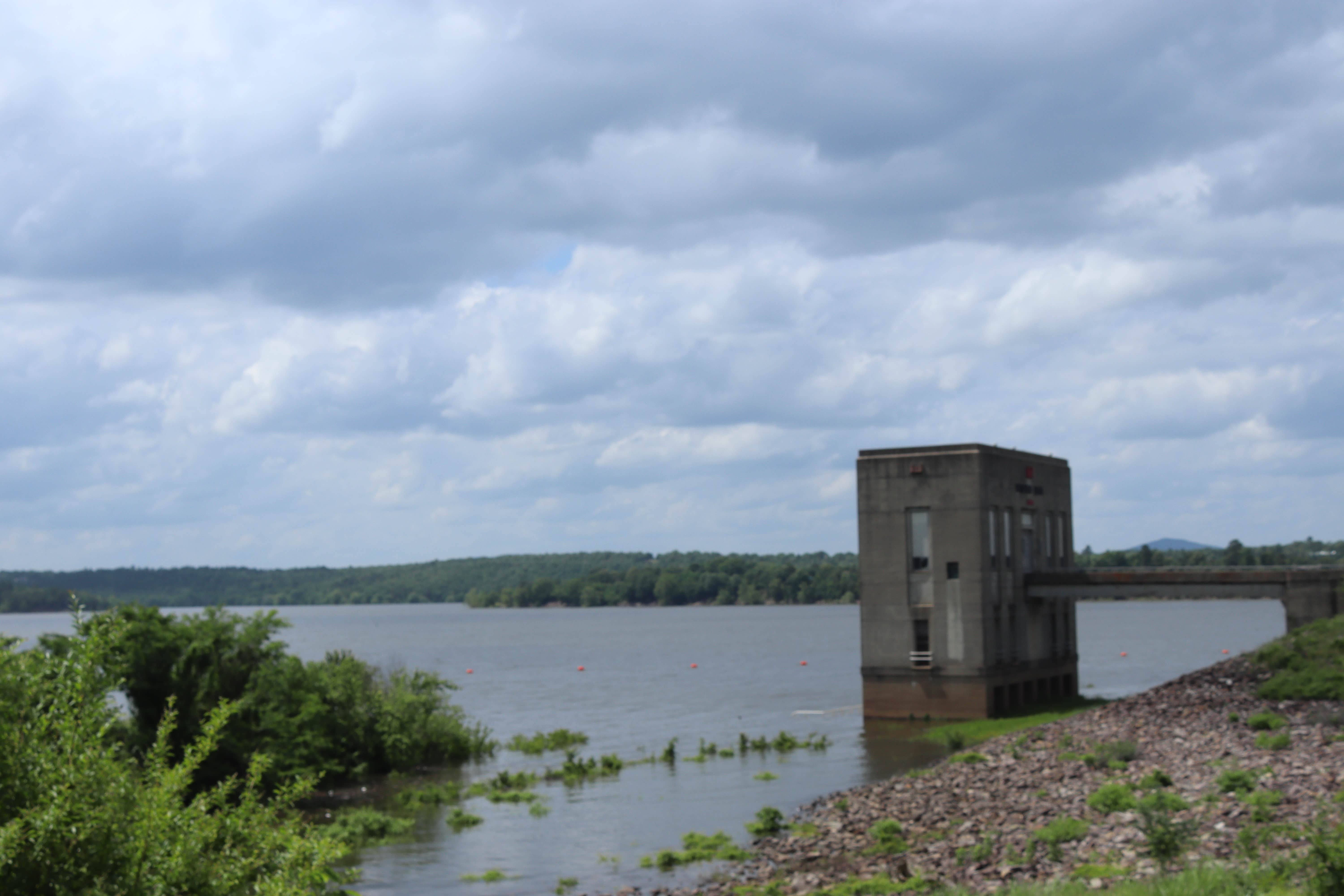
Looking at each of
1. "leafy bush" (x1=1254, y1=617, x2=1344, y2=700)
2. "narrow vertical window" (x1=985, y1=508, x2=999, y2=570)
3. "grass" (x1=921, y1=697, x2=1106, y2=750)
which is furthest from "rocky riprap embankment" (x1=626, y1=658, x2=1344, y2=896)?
"narrow vertical window" (x1=985, y1=508, x2=999, y2=570)

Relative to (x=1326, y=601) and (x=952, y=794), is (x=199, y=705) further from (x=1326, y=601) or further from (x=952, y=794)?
(x=1326, y=601)

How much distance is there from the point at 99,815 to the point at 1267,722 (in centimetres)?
3464

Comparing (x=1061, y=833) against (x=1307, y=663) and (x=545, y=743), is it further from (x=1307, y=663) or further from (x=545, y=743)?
(x=545, y=743)

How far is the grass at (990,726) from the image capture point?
49.4m

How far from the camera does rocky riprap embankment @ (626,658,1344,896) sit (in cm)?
2325

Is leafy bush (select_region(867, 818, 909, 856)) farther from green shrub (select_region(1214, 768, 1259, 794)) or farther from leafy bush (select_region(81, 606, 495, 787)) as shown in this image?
leafy bush (select_region(81, 606, 495, 787))

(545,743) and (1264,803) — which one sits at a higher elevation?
(1264,803)

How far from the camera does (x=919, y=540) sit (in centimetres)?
5872

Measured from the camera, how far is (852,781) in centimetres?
4391

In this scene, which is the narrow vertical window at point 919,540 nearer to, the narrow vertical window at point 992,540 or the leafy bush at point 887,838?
the narrow vertical window at point 992,540

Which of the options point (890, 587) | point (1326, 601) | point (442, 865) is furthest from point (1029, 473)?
point (442, 865)

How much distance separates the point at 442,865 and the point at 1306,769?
22291mm

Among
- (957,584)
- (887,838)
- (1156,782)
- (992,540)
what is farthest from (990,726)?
(887,838)

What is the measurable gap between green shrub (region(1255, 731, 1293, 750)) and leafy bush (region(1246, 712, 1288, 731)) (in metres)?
1.78
